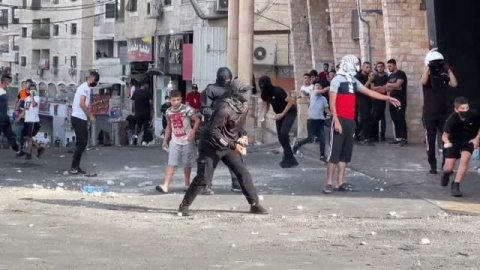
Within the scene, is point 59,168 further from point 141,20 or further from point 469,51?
point 141,20

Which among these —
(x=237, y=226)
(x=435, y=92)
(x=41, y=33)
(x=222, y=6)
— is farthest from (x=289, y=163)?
(x=41, y=33)

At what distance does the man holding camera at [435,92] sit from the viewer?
47.6 feet

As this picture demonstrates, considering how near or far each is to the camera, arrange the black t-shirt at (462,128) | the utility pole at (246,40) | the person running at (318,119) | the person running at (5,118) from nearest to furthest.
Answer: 1. the black t-shirt at (462,128)
2. the person running at (318,119)
3. the person running at (5,118)
4. the utility pole at (246,40)

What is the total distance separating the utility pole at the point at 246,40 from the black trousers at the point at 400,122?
16.6 feet

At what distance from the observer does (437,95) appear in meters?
14.5

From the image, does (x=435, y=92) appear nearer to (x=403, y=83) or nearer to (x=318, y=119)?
(x=318, y=119)

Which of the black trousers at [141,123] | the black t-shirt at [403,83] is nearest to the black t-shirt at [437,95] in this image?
the black t-shirt at [403,83]

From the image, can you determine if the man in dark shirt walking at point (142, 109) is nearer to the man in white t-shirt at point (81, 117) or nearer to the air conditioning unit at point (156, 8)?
the man in white t-shirt at point (81, 117)

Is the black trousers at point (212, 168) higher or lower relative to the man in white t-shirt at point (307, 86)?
lower

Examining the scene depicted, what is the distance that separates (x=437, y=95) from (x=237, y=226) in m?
4.96

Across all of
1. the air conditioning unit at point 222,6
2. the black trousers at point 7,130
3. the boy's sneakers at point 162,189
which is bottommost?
the boy's sneakers at point 162,189

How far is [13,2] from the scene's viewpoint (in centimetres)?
6706

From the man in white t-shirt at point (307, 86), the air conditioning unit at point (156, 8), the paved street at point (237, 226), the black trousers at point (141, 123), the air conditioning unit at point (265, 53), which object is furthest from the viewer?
the air conditioning unit at point (156, 8)

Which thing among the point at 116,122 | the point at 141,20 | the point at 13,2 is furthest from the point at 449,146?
the point at 13,2
